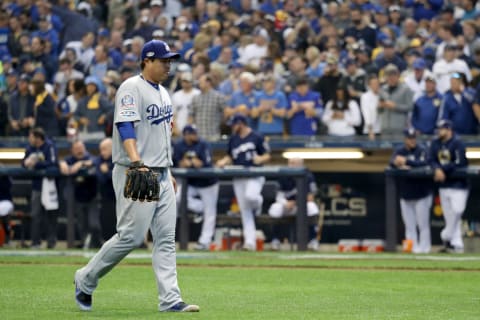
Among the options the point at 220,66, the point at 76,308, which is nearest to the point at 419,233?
the point at 220,66

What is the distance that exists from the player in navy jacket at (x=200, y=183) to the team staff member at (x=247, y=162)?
34cm

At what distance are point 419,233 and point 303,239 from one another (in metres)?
2.03

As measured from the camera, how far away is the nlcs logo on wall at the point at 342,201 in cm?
1984

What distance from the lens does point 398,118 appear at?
19.4 metres

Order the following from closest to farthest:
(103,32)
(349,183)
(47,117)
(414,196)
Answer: (414,196)
(349,183)
(47,117)
(103,32)

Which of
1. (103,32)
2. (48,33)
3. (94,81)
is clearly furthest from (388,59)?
(48,33)

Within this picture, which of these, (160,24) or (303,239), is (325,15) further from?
(303,239)

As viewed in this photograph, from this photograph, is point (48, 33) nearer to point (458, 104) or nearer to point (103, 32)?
point (103, 32)

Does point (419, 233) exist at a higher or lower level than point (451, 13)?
lower

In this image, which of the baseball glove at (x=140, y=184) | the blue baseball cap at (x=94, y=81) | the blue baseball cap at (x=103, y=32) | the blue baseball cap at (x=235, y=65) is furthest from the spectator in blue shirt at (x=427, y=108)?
the baseball glove at (x=140, y=184)

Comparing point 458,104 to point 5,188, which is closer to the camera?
point 458,104

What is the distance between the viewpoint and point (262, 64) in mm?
20500

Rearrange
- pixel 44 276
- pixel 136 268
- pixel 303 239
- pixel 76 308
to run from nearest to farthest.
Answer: pixel 76 308, pixel 44 276, pixel 136 268, pixel 303 239

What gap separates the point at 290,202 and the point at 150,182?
33.5 ft
